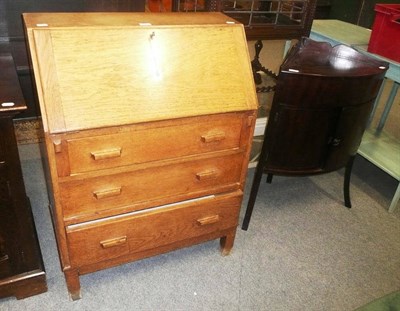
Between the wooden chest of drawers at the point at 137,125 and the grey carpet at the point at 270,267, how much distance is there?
0.56ft

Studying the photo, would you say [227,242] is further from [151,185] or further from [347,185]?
[347,185]

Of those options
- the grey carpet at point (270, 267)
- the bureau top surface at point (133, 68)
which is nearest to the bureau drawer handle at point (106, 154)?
the bureau top surface at point (133, 68)

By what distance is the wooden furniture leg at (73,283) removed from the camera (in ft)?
4.68

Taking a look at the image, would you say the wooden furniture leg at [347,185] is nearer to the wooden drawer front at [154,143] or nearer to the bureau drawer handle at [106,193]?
the wooden drawer front at [154,143]

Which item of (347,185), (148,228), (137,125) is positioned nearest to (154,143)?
(137,125)

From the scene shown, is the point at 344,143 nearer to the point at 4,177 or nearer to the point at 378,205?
the point at 378,205

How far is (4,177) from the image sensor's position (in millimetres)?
1226

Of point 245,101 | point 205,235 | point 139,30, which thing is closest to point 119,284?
point 205,235

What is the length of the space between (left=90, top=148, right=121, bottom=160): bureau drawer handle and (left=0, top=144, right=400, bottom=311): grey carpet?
0.68 m

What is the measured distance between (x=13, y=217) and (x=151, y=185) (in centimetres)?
50

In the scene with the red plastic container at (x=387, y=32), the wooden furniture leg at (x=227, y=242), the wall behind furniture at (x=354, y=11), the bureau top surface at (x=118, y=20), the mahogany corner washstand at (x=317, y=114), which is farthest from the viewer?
the wall behind furniture at (x=354, y=11)

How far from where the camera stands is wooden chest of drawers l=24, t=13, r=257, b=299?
3.76 feet

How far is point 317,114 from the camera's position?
5.35 ft

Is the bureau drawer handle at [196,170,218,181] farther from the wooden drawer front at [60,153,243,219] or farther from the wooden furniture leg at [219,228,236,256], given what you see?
the wooden furniture leg at [219,228,236,256]
